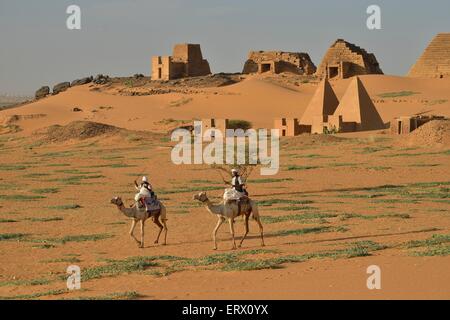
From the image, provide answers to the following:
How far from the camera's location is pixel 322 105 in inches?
1580

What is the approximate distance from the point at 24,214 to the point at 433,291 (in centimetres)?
1163

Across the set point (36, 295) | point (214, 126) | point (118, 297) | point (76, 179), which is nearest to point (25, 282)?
point (36, 295)

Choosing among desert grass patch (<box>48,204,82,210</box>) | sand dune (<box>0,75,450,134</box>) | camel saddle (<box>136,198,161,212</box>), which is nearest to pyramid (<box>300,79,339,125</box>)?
sand dune (<box>0,75,450,134</box>)

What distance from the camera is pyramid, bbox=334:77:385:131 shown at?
38.6m

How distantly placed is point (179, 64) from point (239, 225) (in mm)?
55781

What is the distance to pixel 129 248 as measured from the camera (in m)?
14.9

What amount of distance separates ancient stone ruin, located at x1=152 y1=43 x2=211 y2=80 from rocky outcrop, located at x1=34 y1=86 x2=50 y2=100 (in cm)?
935

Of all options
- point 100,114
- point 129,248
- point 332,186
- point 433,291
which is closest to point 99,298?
point 433,291

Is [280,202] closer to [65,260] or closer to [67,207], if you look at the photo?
[67,207]

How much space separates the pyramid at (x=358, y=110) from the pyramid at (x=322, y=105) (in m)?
1.01

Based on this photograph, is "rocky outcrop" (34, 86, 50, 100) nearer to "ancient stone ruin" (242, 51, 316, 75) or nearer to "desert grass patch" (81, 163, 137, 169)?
"ancient stone ruin" (242, 51, 316, 75)

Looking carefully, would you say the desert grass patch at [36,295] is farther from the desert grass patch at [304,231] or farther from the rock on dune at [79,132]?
the rock on dune at [79,132]

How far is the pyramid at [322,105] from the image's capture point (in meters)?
40.2
